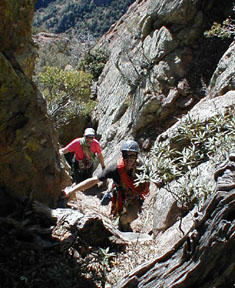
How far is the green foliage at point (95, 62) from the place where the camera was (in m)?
19.5


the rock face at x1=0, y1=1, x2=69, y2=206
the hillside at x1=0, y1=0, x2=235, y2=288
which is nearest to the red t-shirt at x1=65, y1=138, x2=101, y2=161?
the hillside at x1=0, y1=0, x2=235, y2=288

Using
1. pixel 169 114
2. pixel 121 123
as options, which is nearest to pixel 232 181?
pixel 169 114

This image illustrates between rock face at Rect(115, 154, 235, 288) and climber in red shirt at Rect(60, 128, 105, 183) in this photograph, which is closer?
rock face at Rect(115, 154, 235, 288)

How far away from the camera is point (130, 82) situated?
12.3m

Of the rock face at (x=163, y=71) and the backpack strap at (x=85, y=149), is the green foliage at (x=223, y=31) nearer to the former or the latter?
the rock face at (x=163, y=71)

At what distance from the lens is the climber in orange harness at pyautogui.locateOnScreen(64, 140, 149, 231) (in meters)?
5.46

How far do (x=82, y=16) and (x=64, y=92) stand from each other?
191 feet

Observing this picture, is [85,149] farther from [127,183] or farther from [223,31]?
[223,31]

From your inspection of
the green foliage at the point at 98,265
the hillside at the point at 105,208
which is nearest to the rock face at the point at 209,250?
the hillside at the point at 105,208

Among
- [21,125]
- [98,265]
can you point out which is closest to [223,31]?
[21,125]

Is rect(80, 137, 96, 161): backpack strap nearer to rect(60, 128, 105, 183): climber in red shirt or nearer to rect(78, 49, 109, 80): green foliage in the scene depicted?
rect(60, 128, 105, 183): climber in red shirt

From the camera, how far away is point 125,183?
552 centimetres

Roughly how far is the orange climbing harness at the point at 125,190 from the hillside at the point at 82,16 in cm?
5531

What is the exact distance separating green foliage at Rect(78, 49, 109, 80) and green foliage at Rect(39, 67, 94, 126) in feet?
15.1
